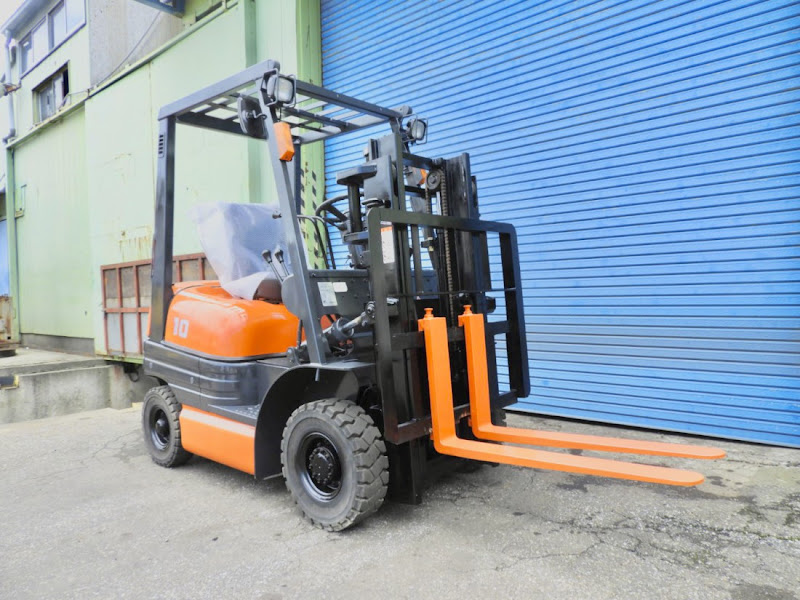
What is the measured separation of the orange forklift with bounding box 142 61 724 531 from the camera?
113 inches

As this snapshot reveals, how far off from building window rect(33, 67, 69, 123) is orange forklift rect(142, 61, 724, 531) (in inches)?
442

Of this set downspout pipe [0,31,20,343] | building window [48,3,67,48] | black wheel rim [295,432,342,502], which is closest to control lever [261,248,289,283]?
black wheel rim [295,432,342,502]

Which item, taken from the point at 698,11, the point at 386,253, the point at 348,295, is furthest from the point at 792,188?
the point at 348,295

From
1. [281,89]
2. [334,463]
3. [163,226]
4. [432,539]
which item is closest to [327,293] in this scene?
[334,463]

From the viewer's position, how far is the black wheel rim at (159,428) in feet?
14.4

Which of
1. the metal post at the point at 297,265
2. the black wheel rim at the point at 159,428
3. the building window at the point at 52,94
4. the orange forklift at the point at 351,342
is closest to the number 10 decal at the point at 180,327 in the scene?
the orange forklift at the point at 351,342

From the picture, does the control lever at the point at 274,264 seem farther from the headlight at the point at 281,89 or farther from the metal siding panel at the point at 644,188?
the metal siding panel at the point at 644,188

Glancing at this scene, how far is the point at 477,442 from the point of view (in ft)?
9.59

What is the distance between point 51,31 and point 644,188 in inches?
568

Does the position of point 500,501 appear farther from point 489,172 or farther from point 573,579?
point 489,172

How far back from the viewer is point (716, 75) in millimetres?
4449

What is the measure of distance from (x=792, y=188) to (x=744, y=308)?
3.12 feet

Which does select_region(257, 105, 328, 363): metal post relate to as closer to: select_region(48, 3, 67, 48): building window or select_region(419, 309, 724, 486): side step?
select_region(419, 309, 724, 486): side step

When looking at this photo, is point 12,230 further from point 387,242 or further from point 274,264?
point 387,242
